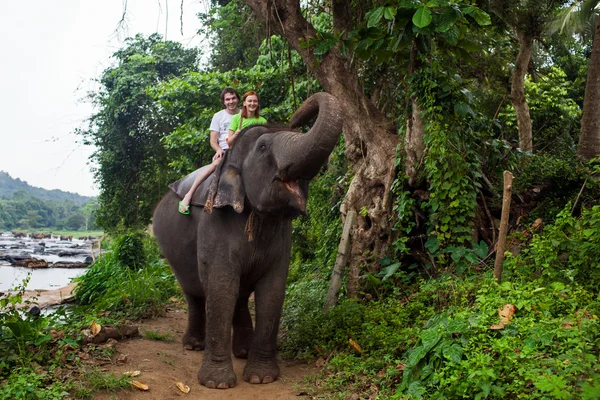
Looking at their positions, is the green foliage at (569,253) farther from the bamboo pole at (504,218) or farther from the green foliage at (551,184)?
the green foliage at (551,184)

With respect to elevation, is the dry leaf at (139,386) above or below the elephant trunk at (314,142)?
below

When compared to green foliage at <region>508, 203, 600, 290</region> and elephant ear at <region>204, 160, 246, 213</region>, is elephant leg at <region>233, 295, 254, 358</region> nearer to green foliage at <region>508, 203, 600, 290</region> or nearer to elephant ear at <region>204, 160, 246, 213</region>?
elephant ear at <region>204, 160, 246, 213</region>

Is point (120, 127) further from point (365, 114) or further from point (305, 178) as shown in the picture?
point (305, 178)

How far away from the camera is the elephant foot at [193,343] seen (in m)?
6.22

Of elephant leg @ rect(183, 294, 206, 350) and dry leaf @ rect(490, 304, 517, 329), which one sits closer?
dry leaf @ rect(490, 304, 517, 329)

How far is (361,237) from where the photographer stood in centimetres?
712

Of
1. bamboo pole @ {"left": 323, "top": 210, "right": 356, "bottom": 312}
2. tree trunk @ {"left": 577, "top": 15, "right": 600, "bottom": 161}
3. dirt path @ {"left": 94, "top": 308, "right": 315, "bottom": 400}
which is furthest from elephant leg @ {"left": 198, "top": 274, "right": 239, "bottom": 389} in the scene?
tree trunk @ {"left": 577, "top": 15, "right": 600, "bottom": 161}

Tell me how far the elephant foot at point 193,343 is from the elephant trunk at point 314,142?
2435 millimetres

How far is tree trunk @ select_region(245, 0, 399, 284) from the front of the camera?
703cm

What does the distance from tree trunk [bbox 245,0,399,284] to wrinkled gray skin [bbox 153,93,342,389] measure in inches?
69.4

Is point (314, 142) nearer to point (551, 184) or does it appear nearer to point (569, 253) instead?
point (569, 253)

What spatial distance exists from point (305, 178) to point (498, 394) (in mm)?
2101

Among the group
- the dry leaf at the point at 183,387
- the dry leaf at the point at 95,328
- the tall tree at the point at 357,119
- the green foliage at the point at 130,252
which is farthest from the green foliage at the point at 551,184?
the green foliage at the point at 130,252

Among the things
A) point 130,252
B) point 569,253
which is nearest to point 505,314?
point 569,253
